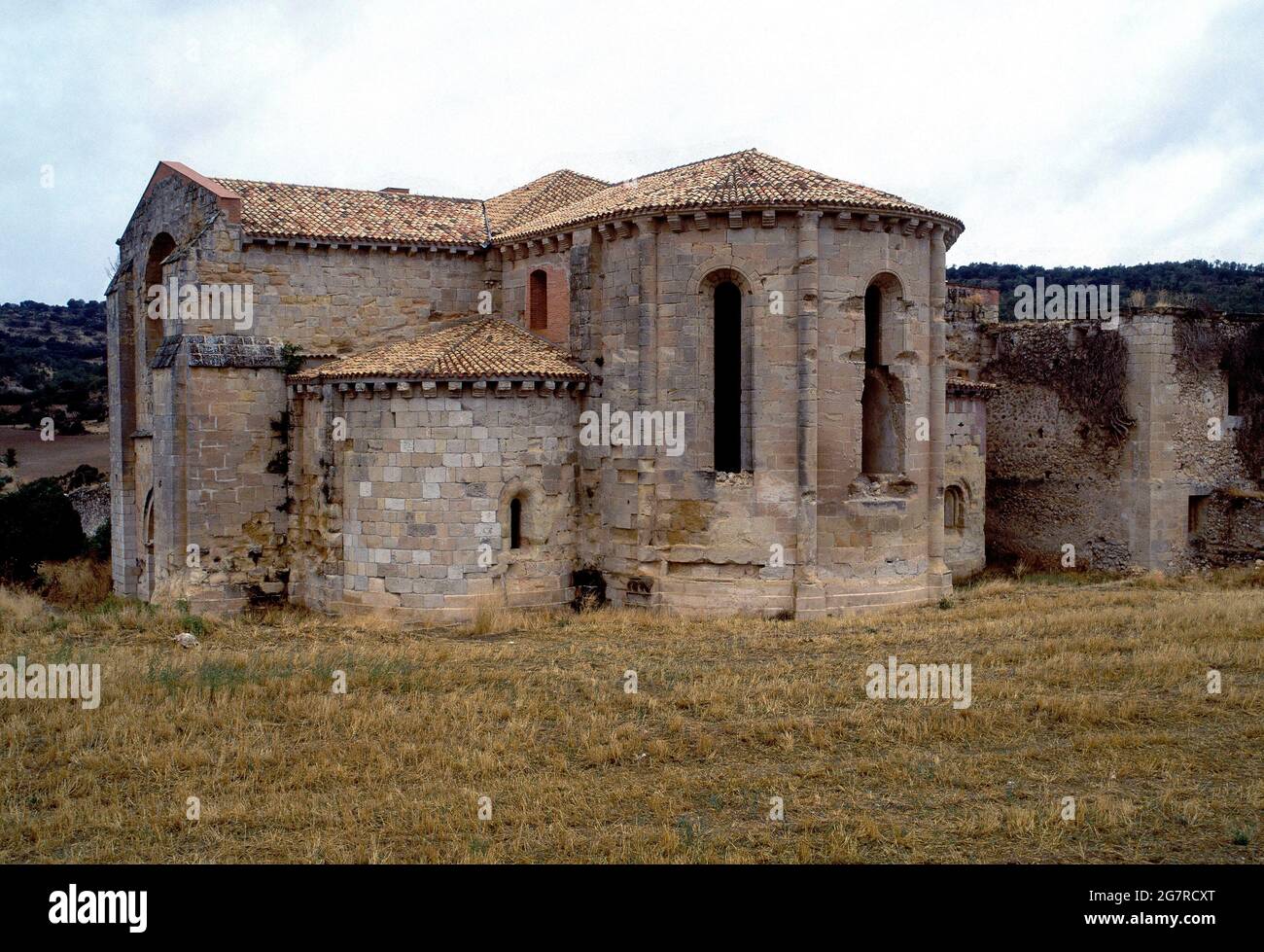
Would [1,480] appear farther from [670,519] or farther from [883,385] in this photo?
[883,385]

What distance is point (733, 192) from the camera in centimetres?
1931

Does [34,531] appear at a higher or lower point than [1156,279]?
lower

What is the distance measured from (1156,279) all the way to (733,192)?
39.1m

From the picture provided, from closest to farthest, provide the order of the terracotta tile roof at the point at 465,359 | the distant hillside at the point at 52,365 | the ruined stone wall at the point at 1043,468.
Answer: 1. the terracotta tile roof at the point at 465,359
2. the ruined stone wall at the point at 1043,468
3. the distant hillside at the point at 52,365

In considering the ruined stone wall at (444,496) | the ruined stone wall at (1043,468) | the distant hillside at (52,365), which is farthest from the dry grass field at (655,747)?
the distant hillside at (52,365)

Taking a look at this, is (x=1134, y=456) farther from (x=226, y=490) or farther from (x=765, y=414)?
(x=226, y=490)

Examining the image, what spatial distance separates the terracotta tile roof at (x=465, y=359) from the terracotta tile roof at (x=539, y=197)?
10.4 feet

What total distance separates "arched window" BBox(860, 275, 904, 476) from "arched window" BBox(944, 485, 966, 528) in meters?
5.80

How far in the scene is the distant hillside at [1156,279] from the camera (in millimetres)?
44688

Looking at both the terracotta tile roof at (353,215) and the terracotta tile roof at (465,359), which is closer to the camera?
the terracotta tile roof at (465,359)

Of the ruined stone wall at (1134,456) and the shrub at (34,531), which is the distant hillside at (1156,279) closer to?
the ruined stone wall at (1134,456)

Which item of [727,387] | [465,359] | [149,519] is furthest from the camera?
[149,519]

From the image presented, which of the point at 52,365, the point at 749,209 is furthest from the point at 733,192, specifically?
the point at 52,365

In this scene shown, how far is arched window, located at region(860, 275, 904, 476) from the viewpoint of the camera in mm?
20312
